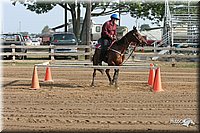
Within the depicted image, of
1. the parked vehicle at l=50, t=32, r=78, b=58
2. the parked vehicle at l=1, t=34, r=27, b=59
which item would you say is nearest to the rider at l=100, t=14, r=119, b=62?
the parked vehicle at l=50, t=32, r=78, b=58

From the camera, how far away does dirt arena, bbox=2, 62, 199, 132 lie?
8.19 m

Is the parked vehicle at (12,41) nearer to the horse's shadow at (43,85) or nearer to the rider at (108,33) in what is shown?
the horse's shadow at (43,85)

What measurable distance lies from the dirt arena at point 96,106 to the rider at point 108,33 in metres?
1.36

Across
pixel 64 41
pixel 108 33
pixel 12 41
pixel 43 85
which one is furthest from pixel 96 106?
pixel 12 41

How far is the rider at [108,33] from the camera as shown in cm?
1385

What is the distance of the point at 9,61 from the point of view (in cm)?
2570

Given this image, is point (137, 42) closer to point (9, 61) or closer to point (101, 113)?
point (101, 113)

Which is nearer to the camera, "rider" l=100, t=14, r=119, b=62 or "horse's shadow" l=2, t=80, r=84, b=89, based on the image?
"rider" l=100, t=14, r=119, b=62

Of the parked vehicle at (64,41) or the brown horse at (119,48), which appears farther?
the parked vehicle at (64,41)

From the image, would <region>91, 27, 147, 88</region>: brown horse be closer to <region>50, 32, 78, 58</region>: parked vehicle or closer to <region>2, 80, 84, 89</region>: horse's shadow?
<region>2, 80, 84, 89</region>: horse's shadow

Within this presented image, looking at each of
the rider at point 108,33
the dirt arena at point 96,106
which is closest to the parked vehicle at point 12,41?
the dirt arena at point 96,106

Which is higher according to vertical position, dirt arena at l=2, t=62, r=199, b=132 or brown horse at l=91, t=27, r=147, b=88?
brown horse at l=91, t=27, r=147, b=88

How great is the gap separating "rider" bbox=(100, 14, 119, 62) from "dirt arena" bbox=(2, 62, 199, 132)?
4.48ft

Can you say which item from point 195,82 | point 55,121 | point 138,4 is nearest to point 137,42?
point 195,82
